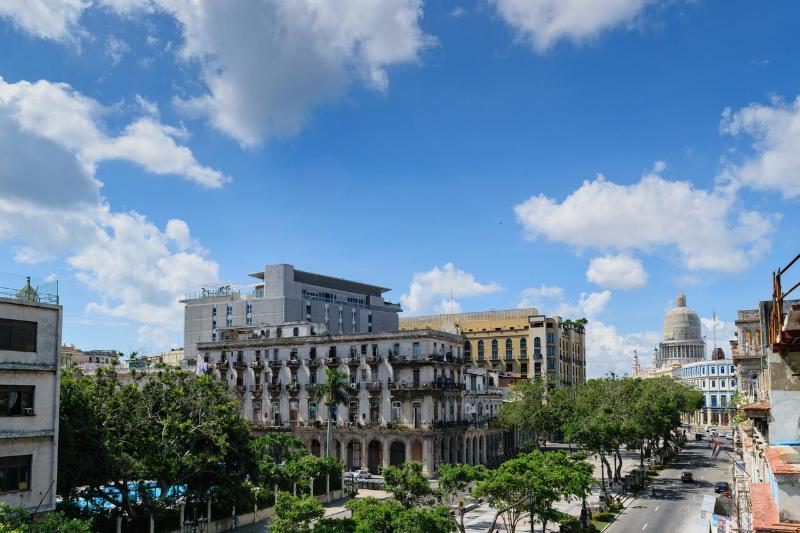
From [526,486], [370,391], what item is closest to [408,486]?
[526,486]

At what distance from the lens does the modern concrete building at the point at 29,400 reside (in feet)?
116

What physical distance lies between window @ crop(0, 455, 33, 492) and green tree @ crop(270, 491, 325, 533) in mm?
12856

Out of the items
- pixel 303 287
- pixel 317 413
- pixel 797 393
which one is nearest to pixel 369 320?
pixel 303 287

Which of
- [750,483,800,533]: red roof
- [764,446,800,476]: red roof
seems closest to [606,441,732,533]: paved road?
[764,446,800,476]: red roof

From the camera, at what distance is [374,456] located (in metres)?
87.8

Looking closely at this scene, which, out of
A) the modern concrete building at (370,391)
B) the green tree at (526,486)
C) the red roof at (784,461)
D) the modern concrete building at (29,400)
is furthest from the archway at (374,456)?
the red roof at (784,461)

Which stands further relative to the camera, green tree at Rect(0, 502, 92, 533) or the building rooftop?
the building rooftop

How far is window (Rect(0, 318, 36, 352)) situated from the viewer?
3584 centimetres

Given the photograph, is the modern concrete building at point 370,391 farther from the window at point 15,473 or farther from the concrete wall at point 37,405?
the window at point 15,473

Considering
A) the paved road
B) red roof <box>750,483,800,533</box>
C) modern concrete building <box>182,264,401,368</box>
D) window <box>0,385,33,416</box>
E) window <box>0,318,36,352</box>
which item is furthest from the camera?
modern concrete building <box>182,264,401,368</box>

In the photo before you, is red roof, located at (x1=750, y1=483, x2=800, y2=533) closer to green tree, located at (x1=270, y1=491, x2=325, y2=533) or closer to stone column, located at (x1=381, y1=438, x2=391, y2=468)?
green tree, located at (x1=270, y1=491, x2=325, y2=533)

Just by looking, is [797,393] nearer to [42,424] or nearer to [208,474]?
[42,424]

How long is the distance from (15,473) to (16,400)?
3.67m

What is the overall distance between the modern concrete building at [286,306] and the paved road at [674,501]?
63348mm
